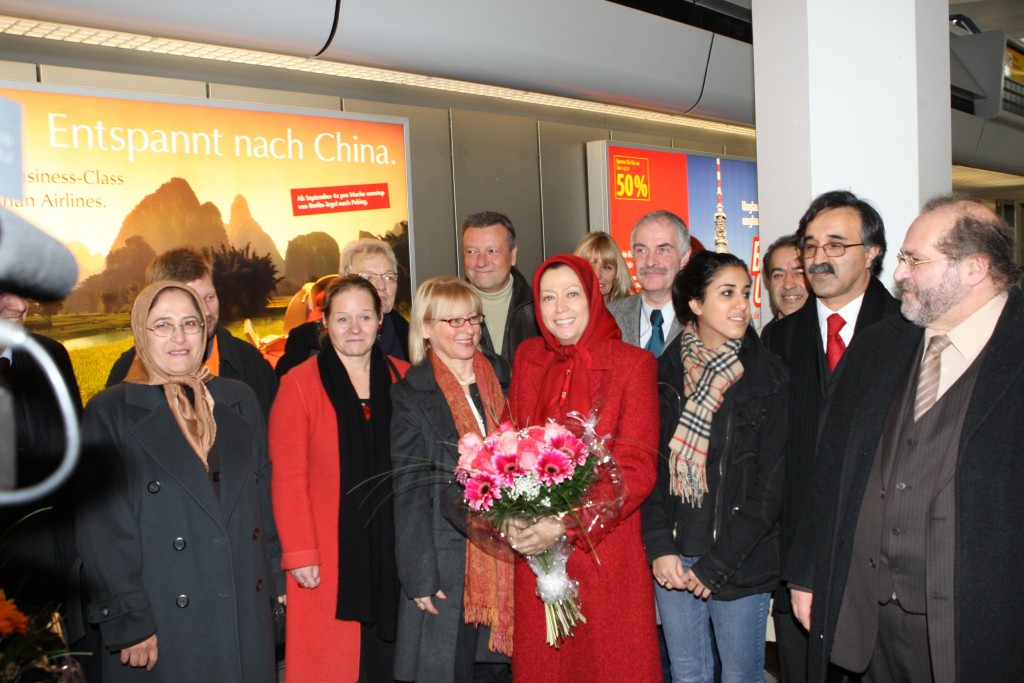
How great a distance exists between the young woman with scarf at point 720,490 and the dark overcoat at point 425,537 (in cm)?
75

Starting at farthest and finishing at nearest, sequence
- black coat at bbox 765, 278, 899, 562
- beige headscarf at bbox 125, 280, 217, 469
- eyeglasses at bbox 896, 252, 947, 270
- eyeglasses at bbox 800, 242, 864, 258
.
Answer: eyeglasses at bbox 800, 242, 864, 258, black coat at bbox 765, 278, 899, 562, beige headscarf at bbox 125, 280, 217, 469, eyeglasses at bbox 896, 252, 947, 270

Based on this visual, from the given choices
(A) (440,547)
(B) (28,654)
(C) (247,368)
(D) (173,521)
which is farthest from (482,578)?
(B) (28,654)

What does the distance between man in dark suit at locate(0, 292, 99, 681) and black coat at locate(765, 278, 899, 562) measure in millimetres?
2500

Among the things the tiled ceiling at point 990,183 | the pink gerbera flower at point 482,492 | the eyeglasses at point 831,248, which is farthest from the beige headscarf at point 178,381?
the tiled ceiling at point 990,183

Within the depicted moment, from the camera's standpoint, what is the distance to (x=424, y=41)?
4.47 meters

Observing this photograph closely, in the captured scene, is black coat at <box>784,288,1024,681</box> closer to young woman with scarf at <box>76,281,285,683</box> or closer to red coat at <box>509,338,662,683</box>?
red coat at <box>509,338,662,683</box>

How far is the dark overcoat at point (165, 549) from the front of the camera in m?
2.69

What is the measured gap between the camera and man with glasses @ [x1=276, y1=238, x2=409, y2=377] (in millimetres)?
→ 4062

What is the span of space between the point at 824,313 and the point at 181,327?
2309 millimetres

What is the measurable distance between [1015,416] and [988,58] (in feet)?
27.3

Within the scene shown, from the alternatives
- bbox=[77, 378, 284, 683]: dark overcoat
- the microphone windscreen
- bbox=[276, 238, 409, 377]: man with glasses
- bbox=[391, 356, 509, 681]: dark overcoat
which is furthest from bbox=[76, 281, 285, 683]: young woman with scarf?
the microphone windscreen

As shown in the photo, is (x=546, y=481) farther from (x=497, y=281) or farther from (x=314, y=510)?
(x=497, y=281)

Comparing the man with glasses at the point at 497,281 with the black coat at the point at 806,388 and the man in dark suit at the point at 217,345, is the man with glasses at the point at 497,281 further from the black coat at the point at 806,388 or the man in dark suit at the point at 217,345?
the black coat at the point at 806,388

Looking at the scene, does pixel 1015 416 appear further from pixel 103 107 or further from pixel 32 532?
pixel 103 107
